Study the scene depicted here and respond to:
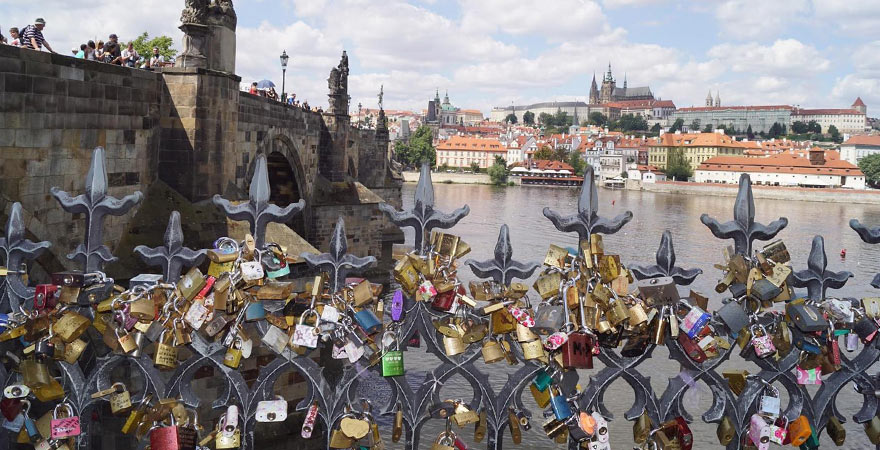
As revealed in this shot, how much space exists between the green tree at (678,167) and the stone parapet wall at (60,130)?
413 feet

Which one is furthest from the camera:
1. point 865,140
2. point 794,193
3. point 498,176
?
point 865,140

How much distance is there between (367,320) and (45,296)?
1.35m

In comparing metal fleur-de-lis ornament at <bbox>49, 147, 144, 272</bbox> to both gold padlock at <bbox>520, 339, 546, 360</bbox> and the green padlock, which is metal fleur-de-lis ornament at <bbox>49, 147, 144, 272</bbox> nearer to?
the green padlock

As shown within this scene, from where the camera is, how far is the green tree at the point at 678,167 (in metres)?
129

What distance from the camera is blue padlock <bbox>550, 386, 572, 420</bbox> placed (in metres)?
3.43

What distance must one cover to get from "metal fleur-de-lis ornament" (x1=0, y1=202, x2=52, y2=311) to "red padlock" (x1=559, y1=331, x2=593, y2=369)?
2225mm

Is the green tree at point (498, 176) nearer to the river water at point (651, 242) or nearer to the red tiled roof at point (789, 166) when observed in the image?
the river water at point (651, 242)

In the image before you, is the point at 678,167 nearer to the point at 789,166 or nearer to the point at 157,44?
the point at 789,166

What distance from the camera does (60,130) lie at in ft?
27.8

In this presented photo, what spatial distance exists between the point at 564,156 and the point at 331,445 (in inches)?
5386

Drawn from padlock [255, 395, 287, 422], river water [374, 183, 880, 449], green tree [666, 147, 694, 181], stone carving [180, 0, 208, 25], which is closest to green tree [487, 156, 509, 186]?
river water [374, 183, 880, 449]

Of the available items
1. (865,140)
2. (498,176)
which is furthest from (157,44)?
(865,140)

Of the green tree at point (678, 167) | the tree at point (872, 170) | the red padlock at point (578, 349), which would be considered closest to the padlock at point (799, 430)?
the red padlock at point (578, 349)

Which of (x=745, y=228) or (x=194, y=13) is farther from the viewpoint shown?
(x=194, y=13)
